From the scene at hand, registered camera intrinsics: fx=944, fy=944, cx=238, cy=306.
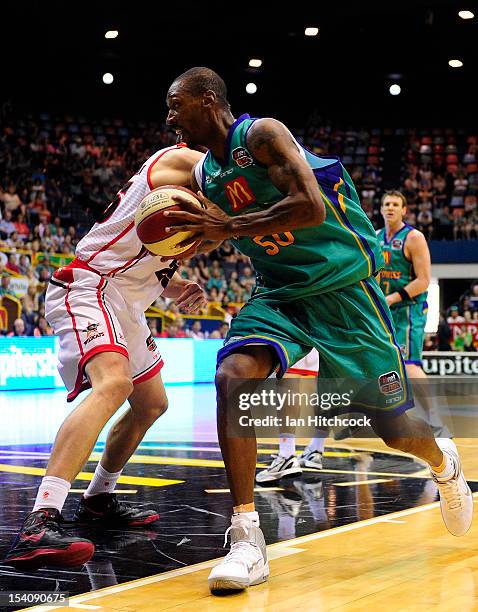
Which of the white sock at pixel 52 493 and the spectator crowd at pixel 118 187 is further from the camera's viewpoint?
the spectator crowd at pixel 118 187

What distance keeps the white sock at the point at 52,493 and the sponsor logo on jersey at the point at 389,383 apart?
49.9 inches

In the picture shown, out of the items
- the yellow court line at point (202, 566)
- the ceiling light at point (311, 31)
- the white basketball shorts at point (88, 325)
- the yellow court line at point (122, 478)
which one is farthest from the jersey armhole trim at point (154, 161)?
the ceiling light at point (311, 31)

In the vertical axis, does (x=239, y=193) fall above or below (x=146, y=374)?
above

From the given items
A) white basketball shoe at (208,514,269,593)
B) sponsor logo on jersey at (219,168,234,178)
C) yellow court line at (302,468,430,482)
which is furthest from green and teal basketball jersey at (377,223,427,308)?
white basketball shoe at (208,514,269,593)

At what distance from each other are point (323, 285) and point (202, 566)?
3.76 ft

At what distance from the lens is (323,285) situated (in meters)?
3.65

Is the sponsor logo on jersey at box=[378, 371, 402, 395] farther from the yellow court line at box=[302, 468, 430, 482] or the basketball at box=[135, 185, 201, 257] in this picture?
the yellow court line at box=[302, 468, 430, 482]

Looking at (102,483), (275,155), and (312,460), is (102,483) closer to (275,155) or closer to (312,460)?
(275,155)

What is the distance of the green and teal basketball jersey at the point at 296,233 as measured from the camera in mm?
3531

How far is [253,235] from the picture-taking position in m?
3.34

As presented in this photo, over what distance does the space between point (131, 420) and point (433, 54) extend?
22.2 meters

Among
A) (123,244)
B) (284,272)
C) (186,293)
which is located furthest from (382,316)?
(123,244)

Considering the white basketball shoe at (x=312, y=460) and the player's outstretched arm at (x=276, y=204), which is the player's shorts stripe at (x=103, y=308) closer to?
the player's outstretched arm at (x=276, y=204)

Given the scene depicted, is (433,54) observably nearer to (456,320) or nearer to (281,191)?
(456,320)
